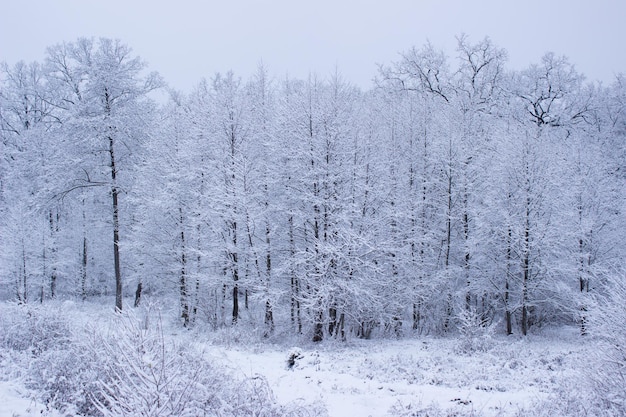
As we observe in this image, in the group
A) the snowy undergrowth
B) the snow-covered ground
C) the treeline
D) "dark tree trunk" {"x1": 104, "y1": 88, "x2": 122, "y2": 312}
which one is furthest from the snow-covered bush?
"dark tree trunk" {"x1": 104, "y1": 88, "x2": 122, "y2": 312}

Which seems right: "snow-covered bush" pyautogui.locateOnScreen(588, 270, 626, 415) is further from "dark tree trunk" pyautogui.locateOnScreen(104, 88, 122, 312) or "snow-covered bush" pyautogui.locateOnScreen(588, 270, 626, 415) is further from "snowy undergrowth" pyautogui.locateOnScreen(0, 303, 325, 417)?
"dark tree trunk" pyautogui.locateOnScreen(104, 88, 122, 312)

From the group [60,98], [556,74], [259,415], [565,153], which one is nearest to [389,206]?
[565,153]

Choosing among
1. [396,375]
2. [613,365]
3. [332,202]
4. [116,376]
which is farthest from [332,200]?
[613,365]

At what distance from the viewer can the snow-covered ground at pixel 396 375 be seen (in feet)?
26.0

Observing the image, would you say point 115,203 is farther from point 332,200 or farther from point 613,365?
point 613,365

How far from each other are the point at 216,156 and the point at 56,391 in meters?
12.4

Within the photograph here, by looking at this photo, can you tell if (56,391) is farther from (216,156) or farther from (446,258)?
(446,258)

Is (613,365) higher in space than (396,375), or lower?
higher

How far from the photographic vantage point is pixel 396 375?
35.8ft

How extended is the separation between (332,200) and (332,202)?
0.12 meters

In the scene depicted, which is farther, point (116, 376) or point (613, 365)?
point (116, 376)

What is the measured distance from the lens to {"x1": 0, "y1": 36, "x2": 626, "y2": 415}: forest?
53.4 feet

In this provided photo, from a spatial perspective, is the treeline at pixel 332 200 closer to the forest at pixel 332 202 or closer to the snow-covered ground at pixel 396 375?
the forest at pixel 332 202

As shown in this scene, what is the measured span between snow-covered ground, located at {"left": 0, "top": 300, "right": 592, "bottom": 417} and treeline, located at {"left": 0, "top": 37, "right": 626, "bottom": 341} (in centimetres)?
214
